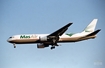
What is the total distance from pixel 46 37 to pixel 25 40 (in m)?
1.82

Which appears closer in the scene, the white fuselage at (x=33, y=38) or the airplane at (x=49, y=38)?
the airplane at (x=49, y=38)

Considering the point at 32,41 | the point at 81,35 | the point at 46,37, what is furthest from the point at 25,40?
the point at 81,35

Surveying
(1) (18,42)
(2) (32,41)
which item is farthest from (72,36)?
(1) (18,42)

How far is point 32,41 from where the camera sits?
16.2m

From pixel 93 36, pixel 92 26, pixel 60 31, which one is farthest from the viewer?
pixel 92 26

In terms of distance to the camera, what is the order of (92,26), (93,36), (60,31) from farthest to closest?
(92,26), (93,36), (60,31)

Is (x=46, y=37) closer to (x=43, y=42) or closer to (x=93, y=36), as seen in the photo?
(x=43, y=42)

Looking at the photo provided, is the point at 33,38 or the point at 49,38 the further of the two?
the point at 33,38

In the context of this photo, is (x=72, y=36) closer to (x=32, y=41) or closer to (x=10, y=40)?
(x=32, y=41)

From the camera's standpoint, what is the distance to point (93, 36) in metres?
16.0

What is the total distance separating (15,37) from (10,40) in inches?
18.3

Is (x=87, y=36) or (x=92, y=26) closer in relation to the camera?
(x=87, y=36)

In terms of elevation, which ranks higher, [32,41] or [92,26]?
[92,26]

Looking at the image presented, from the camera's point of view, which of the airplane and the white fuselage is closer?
the airplane
